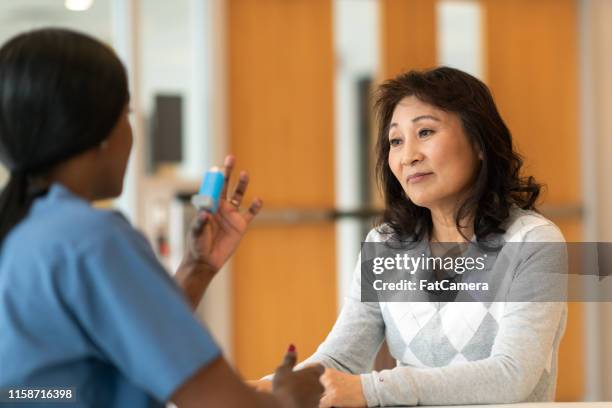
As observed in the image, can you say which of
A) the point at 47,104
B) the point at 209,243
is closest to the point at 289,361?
the point at 209,243

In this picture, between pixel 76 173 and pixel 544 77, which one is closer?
pixel 76 173

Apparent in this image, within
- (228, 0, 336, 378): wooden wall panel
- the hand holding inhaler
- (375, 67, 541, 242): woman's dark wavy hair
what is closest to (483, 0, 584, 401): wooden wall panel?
(228, 0, 336, 378): wooden wall panel

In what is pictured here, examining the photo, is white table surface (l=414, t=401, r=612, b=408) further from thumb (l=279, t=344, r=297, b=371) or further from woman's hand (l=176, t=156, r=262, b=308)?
woman's hand (l=176, t=156, r=262, b=308)

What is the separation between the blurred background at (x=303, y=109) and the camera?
11.4 ft

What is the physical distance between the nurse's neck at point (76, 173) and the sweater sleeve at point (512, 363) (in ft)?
1.45

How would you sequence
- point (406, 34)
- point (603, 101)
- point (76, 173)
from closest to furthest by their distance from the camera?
point (76, 173) → point (406, 34) → point (603, 101)

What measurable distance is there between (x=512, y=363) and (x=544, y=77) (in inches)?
125

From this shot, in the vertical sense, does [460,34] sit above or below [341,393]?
above

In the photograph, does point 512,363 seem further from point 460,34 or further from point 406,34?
point 460,34

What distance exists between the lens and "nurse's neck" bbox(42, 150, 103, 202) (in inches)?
36.4

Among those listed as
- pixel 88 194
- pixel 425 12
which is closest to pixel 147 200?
pixel 425 12

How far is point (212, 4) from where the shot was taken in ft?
11.7

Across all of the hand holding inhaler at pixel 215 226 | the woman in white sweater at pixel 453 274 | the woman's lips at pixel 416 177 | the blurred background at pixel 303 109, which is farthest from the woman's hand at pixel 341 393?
the blurred background at pixel 303 109

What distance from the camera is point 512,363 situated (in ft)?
3.77
